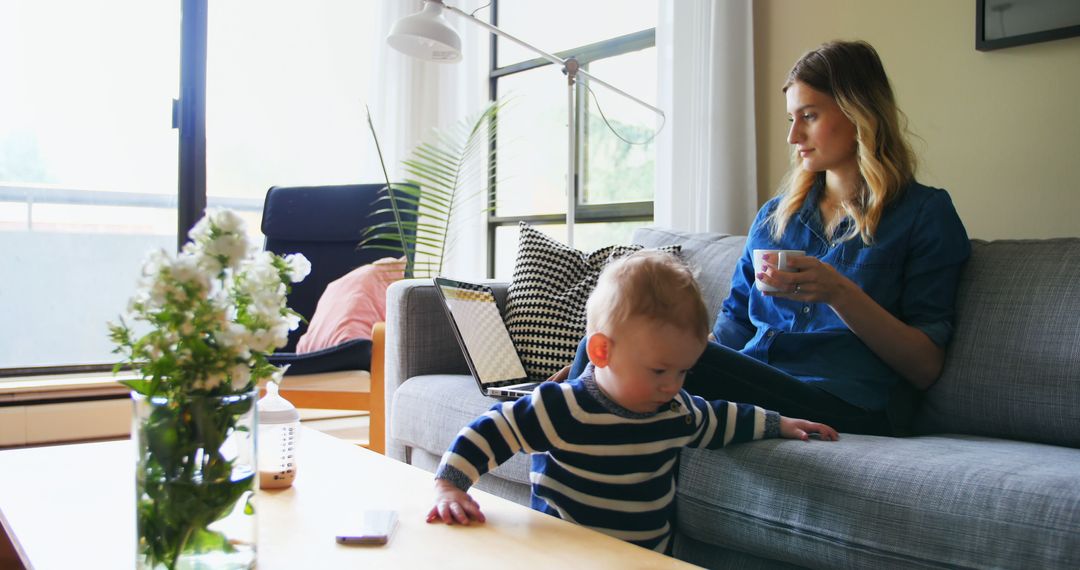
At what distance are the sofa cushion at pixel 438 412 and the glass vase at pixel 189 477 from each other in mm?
864

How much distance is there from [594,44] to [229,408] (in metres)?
3.04

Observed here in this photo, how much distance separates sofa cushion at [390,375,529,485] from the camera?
170 centimetres

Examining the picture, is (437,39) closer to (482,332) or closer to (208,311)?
(482,332)

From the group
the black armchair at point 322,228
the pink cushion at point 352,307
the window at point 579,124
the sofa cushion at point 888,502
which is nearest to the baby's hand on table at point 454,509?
the sofa cushion at point 888,502

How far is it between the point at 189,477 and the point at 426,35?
1.79m

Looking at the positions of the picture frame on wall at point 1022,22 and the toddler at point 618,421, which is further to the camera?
the picture frame on wall at point 1022,22

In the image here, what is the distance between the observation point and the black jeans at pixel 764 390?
142 centimetres

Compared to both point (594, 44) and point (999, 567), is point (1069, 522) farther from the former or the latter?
point (594, 44)

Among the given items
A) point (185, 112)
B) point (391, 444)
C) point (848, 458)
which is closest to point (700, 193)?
point (391, 444)

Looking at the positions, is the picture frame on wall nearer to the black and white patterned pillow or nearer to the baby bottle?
the black and white patterned pillow

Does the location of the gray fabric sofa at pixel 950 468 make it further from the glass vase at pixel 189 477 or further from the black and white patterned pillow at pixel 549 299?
the glass vase at pixel 189 477

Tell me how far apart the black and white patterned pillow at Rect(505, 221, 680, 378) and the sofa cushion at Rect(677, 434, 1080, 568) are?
0.68 m

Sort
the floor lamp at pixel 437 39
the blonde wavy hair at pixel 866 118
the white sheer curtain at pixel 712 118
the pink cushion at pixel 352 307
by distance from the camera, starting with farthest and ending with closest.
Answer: the pink cushion at pixel 352 307 → the white sheer curtain at pixel 712 118 → the floor lamp at pixel 437 39 → the blonde wavy hair at pixel 866 118

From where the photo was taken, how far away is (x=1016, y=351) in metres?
1.46
